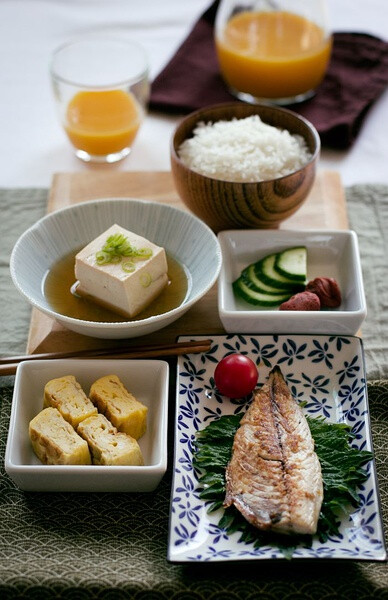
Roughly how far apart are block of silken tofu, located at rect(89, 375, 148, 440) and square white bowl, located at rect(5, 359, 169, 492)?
0.05 metres

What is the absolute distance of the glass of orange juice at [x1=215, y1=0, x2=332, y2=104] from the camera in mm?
3215

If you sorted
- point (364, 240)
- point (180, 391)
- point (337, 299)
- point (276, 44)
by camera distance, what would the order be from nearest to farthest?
point (180, 391), point (337, 299), point (364, 240), point (276, 44)

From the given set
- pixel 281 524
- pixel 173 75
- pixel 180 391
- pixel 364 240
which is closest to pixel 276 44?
pixel 173 75

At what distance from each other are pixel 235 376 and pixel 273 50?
1.62 metres

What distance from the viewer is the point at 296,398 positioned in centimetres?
223

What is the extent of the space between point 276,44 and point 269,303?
4.26 feet

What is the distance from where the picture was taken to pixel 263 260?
2.58 m

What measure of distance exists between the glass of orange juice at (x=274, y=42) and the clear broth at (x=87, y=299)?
1.12 meters

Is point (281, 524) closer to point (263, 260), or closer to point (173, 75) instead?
point (263, 260)

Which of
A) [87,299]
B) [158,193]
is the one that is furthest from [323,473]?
[158,193]

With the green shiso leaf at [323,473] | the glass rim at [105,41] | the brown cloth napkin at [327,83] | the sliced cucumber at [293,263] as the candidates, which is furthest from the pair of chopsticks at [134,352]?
the brown cloth napkin at [327,83]

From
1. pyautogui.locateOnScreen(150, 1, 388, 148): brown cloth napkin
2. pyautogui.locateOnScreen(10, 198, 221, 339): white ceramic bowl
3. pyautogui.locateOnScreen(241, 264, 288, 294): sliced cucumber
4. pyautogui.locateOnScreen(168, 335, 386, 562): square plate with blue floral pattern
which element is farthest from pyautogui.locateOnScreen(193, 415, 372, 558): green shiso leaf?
pyautogui.locateOnScreen(150, 1, 388, 148): brown cloth napkin

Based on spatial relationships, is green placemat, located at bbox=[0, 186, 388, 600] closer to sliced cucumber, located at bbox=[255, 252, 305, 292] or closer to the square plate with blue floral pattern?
the square plate with blue floral pattern

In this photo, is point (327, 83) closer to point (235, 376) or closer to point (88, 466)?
point (235, 376)
